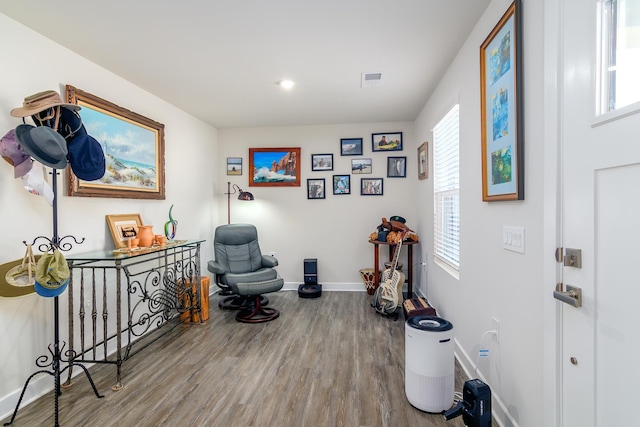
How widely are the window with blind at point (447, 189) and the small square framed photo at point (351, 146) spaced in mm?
1401

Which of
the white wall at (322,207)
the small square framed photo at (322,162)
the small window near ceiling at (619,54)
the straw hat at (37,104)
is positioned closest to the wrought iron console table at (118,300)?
the straw hat at (37,104)

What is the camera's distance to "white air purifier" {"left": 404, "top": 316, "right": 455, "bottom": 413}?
5.81 feet

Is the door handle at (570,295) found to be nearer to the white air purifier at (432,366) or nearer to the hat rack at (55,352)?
the white air purifier at (432,366)

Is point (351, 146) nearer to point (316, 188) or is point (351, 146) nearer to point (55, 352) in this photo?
point (316, 188)

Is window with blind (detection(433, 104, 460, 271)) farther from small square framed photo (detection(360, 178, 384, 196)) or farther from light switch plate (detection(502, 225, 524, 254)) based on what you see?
small square framed photo (detection(360, 178, 384, 196))

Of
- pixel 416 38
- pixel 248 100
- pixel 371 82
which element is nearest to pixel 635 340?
pixel 416 38

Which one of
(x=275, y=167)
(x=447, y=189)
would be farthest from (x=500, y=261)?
(x=275, y=167)

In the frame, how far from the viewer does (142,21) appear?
1.97m

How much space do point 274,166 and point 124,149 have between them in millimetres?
2130

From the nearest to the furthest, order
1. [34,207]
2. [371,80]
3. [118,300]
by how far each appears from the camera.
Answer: [34,207], [118,300], [371,80]

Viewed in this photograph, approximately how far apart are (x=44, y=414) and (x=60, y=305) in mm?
707

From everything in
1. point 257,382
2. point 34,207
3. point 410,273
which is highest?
point 34,207

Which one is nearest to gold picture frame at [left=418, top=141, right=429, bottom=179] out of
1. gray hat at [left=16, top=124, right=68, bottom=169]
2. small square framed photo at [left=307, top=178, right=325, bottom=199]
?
small square framed photo at [left=307, top=178, right=325, bottom=199]

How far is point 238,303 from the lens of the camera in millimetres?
3900
